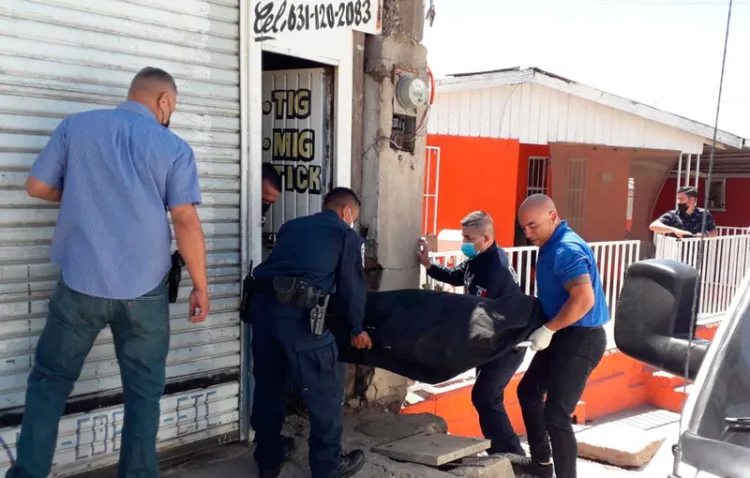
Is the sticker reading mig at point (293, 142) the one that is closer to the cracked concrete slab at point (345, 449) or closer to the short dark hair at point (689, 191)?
the cracked concrete slab at point (345, 449)

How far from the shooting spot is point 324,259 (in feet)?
12.7

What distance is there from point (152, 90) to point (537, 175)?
36.0ft

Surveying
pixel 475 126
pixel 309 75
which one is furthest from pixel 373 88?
pixel 475 126

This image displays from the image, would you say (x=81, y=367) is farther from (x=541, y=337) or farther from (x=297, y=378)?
(x=541, y=337)

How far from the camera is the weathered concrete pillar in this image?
5.13 m

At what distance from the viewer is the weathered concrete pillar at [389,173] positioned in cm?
513

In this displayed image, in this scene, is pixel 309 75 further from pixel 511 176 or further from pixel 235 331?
pixel 511 176

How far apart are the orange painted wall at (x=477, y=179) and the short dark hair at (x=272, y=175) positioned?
6.32 meters

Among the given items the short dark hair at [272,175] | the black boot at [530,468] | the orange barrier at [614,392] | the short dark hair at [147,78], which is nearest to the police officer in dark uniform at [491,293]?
the black boot at [530,468]

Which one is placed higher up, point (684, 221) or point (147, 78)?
point (147, 78)

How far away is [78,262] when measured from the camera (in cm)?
312

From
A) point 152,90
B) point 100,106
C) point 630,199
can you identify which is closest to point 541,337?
point 152,90

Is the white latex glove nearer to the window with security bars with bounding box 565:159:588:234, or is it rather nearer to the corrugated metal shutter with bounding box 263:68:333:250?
the corrugated metal shutter with bounding box 263:68:333:250

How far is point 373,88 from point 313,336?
213cm
